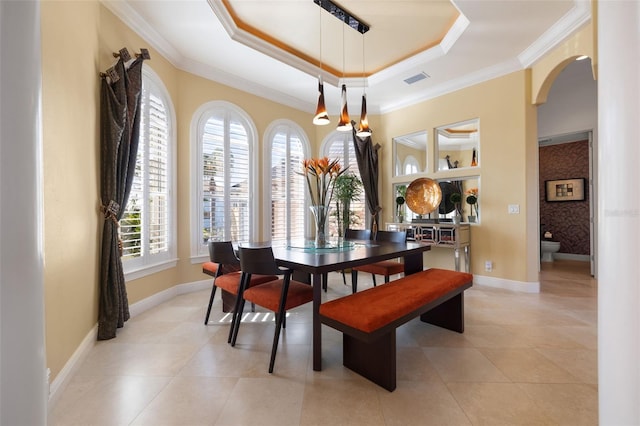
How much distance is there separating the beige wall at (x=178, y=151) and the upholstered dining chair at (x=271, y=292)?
107cm

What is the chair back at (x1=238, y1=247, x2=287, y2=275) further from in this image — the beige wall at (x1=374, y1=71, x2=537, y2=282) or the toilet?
the toilet

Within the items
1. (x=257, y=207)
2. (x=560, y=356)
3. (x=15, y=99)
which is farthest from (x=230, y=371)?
(x=257, y=207)

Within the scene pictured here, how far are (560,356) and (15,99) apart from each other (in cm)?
291

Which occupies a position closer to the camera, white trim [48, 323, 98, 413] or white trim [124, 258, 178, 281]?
white trim [48, 323, 98, 413]

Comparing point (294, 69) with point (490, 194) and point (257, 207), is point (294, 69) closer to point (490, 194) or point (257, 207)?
point (257, 207)

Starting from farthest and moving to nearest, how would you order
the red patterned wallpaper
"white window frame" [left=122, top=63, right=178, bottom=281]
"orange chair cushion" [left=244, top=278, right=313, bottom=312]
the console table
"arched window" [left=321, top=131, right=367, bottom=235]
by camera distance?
the red patterned wallpaper
"arched window" [left=321, top=131, right=367, bottom=235]
the console table
"white window frame" [left=122, top=63, right=178, bottom=281]
"orange chair cushion" [left=244, top=278, right=313, bottom=312]

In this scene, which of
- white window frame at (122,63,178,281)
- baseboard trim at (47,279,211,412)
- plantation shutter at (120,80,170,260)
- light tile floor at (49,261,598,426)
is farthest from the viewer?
white window frame at (122,63,178,281)

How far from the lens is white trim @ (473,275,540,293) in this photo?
3.38 metres

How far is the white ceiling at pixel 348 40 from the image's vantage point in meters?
2.59

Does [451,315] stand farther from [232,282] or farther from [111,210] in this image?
[111,210]

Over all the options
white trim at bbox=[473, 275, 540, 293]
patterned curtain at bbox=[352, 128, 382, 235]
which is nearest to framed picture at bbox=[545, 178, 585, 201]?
white trim at bbox=[473, 275, 540, 293]

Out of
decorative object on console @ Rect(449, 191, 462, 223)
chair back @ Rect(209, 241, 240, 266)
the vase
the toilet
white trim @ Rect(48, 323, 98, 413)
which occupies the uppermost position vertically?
decorative object on console @ Rect(449, 191, 462, 223)

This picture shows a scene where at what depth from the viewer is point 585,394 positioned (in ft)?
5.02

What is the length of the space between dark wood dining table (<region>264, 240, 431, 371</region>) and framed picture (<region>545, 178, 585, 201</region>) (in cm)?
492
